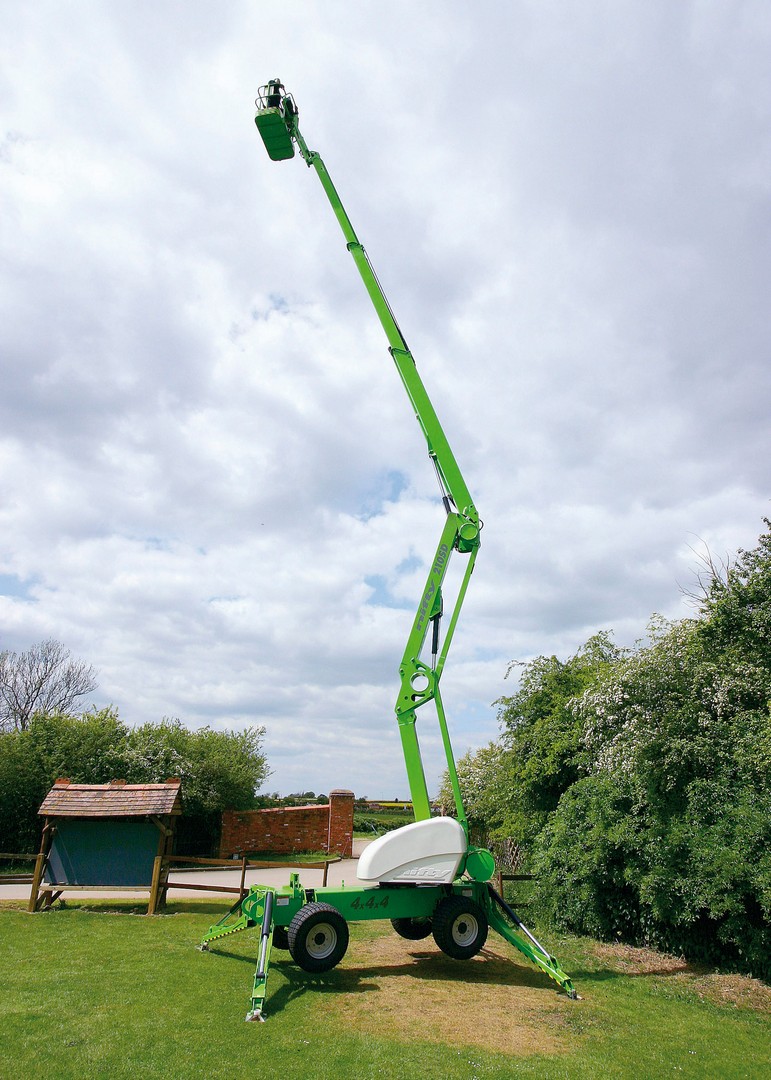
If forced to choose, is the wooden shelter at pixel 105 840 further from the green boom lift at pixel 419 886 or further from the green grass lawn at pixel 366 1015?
the green boom lift at pixel 419 886

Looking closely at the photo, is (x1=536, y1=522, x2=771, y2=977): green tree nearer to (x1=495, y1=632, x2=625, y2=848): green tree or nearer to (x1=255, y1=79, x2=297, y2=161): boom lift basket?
(x1=495, y1=632, x2=625, y2=848): green tree

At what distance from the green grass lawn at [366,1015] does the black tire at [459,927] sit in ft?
1.23

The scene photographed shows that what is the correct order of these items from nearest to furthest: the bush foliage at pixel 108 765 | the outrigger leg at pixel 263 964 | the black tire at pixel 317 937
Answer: the outrigger leg at pixel 263 964
the black tire at pixel 317 937
the bush foliage at pixel 108 765

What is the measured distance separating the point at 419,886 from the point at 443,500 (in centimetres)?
609

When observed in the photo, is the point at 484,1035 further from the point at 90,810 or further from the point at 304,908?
the point at 90,810

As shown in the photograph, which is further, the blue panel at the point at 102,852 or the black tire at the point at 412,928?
the blue panel at the point at 102,852

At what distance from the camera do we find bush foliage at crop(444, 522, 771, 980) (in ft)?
33.4

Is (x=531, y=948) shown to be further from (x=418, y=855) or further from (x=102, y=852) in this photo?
(x=102, y=852)

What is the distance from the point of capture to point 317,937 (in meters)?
9.32

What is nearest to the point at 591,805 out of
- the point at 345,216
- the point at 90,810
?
the point at 90,810

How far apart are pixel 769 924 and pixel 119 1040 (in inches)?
349

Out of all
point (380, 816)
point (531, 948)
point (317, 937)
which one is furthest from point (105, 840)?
point (380, 816)

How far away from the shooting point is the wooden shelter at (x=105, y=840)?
14609 mm

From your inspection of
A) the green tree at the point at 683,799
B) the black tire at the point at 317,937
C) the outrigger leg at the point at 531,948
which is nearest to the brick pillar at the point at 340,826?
the green tree at the point at 683,799
